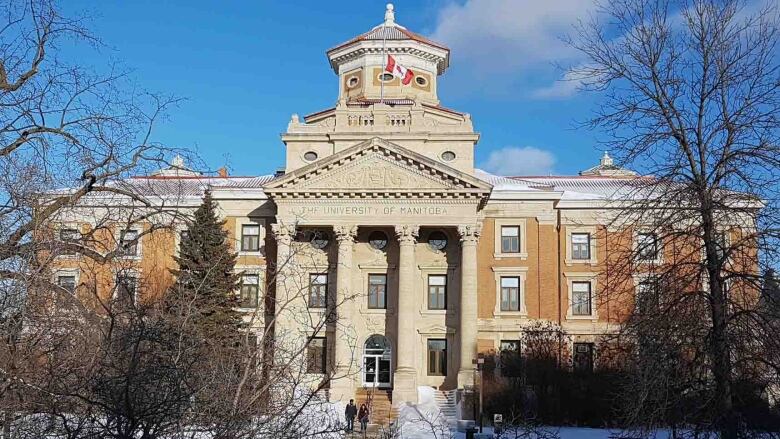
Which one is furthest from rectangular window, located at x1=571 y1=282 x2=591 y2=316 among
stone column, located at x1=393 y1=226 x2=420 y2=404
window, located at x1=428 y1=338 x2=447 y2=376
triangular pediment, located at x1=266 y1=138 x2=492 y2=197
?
stone column, located at x1=393 y1=226 x2=420 y2=404

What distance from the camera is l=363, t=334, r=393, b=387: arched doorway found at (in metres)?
50.1

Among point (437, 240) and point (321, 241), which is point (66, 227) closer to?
point (321, 241)

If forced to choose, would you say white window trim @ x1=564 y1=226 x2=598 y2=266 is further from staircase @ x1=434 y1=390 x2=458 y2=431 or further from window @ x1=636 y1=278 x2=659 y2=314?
window @ x1=636 y1=278 x2=659 y2=314

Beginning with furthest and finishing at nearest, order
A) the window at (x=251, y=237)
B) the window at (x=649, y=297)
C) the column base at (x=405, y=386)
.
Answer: the window at (x=251, y=237) < the column base at (x=405, y=386) < the window at (x=649, y=297)

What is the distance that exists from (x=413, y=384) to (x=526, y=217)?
1258 cm

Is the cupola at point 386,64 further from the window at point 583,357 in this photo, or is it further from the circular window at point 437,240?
the window at point 583,357

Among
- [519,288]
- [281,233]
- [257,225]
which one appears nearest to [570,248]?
[519,288]

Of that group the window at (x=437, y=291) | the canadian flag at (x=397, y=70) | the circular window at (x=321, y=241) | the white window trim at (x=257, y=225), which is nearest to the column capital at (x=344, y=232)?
the circular window at (x=321, y=241)

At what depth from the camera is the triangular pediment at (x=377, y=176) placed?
47.9 m

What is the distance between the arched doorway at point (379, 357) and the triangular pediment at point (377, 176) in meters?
8.66

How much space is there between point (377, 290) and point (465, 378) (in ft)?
26.0

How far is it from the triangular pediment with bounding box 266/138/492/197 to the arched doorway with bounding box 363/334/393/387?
8663 mm

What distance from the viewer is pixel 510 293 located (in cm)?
5209

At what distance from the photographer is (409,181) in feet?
159
